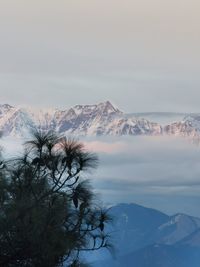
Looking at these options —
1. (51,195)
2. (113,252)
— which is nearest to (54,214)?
(51,195)

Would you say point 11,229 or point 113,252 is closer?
point 11,229

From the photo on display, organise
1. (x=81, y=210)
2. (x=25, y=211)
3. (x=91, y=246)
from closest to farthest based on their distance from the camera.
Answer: (x=25, y=211) → (x=81, y=210) → (x=91, y=246)

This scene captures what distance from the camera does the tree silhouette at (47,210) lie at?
29.8 meters

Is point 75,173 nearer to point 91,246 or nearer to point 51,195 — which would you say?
point 51,195

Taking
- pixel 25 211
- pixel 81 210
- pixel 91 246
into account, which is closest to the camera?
pixel 25 211

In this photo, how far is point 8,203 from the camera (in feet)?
101

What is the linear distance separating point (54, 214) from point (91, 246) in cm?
414

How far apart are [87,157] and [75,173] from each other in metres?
0.71

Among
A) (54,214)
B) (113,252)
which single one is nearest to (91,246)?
(113,252)

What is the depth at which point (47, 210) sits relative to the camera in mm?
30156

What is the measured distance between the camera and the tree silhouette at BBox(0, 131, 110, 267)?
2983 centimetres

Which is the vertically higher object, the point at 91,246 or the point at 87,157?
the point at 87,157

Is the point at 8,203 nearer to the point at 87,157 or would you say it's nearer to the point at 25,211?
the point at 25,211

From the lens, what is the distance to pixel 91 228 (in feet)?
105
